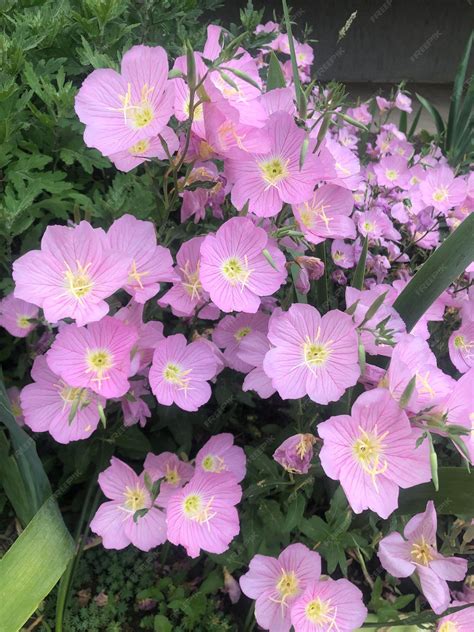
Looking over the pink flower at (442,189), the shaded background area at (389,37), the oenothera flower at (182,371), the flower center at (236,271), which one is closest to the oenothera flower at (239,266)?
the flower center at (236,271)

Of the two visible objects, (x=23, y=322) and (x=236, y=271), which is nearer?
(x=236, y=271)

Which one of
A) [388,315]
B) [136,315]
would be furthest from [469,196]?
[136,315]

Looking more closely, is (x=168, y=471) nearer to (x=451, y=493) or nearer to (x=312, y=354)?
(x=312, y=354)

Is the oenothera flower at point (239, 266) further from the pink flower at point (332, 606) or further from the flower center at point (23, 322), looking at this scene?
the pink flower at point (332, 606)

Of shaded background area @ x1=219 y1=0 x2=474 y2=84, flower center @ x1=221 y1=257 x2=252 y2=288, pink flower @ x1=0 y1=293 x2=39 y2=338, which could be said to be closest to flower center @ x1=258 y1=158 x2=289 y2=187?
flower center @ x1=221 y1=257 x2=252 y2=288

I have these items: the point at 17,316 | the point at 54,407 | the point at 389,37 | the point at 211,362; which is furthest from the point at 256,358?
the point at 389,37
